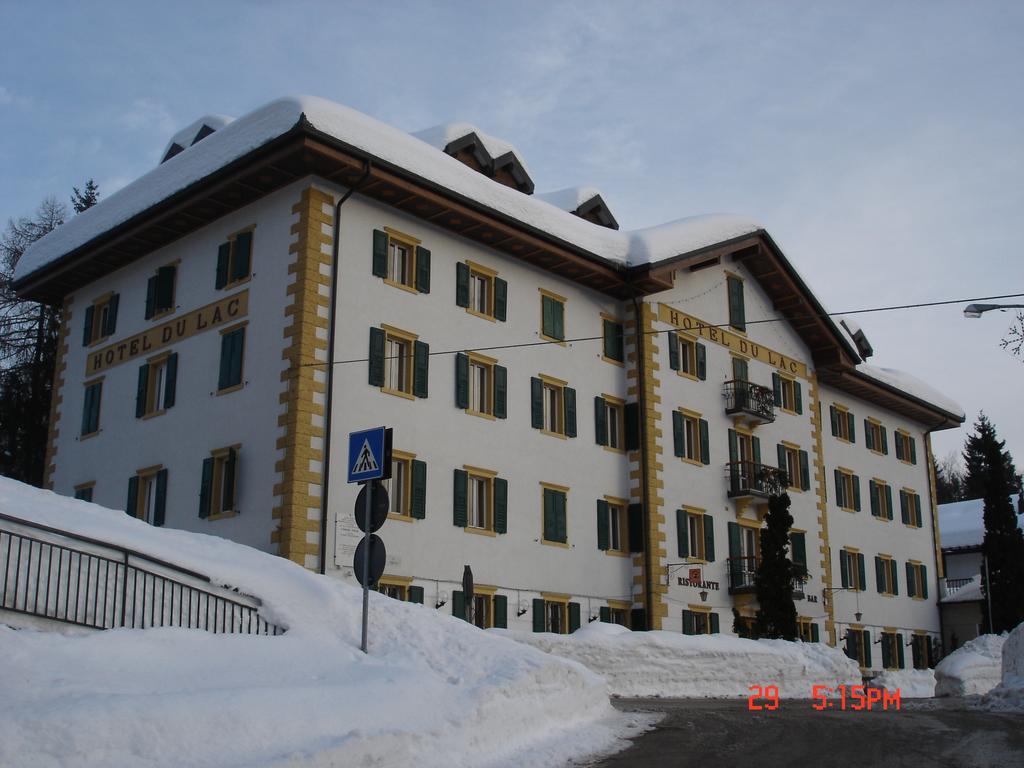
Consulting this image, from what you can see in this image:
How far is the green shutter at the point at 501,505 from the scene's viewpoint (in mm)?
27734

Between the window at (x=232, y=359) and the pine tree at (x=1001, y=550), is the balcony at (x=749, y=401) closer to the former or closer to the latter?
the pine tree at (x=1001, y=550)

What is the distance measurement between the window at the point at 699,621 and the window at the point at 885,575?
41.5ft

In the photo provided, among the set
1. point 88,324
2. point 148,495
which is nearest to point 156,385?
point 148,495

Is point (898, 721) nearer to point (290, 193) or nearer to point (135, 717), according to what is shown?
point (135, 717)

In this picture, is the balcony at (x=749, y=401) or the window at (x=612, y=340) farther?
the balcony at (x=749, y=401)

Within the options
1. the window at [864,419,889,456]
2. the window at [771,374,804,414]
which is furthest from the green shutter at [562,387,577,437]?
the window at [864,419,889,456]

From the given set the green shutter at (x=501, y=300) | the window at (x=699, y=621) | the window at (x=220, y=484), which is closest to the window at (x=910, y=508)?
the window at (x=699, y=621)

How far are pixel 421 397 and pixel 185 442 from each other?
5552 mm

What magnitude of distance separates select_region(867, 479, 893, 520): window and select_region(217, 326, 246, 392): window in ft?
88.6

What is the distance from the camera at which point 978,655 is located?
3033cm

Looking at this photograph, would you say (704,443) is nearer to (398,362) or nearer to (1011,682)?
(398,362)

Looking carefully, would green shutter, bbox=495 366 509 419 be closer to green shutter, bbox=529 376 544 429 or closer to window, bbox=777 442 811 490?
green shutter, bbox=529 376 544 429

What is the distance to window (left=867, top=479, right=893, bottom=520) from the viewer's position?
44469mm

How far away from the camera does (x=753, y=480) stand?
3541 centimetres
